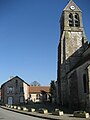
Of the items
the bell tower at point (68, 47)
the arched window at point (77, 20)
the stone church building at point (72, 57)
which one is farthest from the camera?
the arched window at point (77, 20)

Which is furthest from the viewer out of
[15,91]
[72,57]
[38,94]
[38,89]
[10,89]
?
[38,89]

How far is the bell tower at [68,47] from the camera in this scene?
40.4 m

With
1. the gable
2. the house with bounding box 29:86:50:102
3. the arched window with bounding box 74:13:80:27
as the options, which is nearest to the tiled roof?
the house with bounding box 29:86:50:102

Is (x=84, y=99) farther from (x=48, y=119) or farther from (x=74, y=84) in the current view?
(x=48, y=119)

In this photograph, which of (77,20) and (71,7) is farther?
(71,7)

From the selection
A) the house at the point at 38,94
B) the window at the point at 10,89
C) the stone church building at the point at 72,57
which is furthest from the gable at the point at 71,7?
the house at the point at 38,94

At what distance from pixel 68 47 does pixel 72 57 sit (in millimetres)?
1993

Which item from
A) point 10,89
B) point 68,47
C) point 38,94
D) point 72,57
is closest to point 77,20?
point 68,47

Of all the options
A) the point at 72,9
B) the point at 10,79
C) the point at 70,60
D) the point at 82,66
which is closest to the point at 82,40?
the point at 70,60

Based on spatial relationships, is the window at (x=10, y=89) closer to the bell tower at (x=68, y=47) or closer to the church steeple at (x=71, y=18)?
the bell tower at (x=68, y=47)

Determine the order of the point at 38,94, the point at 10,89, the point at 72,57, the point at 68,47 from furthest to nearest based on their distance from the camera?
1. the point at 38,94
2. the point at 10,89
3. the point at 68,47
4. the point at 72,57

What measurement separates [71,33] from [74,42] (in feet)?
6.84

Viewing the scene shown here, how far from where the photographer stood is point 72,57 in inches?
1609

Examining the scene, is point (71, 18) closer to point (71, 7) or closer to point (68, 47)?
point (71, 7)
